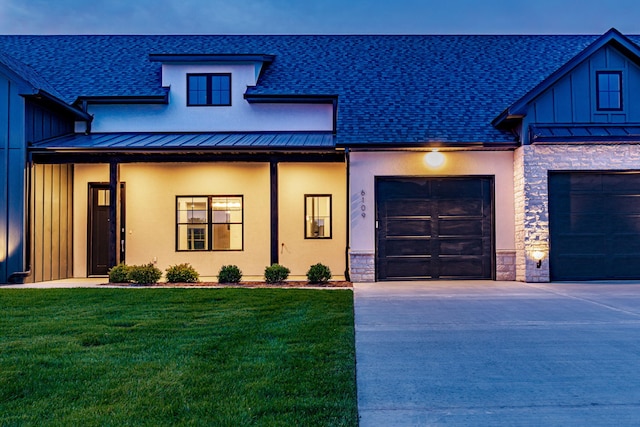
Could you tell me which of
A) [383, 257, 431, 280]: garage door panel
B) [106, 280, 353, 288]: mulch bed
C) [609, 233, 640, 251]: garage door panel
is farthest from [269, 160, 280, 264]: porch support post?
[609, 233, 640, 251]: garage door panel

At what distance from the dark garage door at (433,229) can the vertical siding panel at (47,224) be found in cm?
847

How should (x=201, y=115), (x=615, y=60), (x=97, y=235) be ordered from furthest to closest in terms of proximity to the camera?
(x=201, y=115), (x=97, y=235), (x=615, y=60)

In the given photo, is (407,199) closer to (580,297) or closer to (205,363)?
(580,297)

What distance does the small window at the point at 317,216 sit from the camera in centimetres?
1481

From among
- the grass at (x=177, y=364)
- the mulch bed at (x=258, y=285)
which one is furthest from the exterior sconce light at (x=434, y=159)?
the grass at (x=177, y=364)

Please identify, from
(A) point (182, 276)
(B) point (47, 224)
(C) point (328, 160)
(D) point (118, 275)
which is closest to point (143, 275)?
(D) point (118, 275)

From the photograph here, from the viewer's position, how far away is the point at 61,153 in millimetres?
12758

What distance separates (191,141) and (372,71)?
6.12 meters

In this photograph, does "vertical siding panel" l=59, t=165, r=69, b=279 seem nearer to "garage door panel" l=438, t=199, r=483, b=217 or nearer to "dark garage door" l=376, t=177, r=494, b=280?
"dark garage door" l=376, t=177, r=494, b=280

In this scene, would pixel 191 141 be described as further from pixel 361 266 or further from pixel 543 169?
pixel 543 169

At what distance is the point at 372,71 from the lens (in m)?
15.9

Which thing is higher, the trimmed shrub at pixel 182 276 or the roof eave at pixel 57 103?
the roof eave at pixel 57 103

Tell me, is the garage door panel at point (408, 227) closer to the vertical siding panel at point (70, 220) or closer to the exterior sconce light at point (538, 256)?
the exterior sconce light at point (538, 256)

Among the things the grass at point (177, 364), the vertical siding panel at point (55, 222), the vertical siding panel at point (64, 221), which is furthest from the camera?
the vertical siding panel at point (64, 221)
